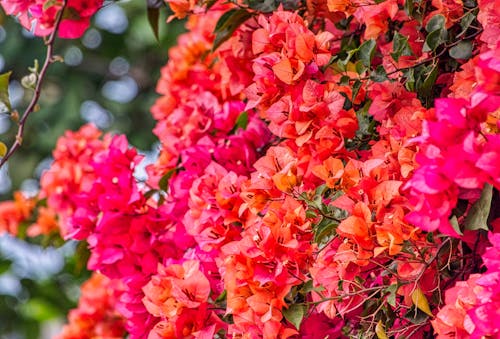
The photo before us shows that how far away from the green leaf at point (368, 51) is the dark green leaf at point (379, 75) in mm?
11

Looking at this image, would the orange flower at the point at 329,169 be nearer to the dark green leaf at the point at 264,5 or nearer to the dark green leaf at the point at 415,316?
the dark green leaf at the point at 415,316

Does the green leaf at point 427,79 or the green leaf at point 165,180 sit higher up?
the green leaf at point 427,79

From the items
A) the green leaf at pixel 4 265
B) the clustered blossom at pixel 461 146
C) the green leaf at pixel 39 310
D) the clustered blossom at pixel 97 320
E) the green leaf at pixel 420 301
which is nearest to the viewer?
the clustered blossom at pixel 461 146

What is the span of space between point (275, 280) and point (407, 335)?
13 centimetres

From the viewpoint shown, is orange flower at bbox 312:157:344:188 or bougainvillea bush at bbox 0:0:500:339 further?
orange flower at bbox 312:157:344:188

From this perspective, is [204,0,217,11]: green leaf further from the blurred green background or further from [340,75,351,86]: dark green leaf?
the blurred green background

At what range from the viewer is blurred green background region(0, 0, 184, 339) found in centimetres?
233

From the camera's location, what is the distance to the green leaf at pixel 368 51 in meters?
0.80

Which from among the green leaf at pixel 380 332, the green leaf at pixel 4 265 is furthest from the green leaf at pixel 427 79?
the green leaf at pixel 4 265

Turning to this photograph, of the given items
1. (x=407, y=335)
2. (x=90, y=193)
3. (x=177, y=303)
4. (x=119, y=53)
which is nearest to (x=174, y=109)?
(x=90, y=193)

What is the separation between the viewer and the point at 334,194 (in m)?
0.79

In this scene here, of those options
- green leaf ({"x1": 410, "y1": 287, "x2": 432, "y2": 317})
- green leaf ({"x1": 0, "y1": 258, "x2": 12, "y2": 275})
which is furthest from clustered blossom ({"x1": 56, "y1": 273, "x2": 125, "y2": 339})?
green leaf ({"x1": 410, "y1": 287, "x2": 432, "y2": 317})

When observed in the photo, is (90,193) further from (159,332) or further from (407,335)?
(407,335)

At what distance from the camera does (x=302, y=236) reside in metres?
0.79
